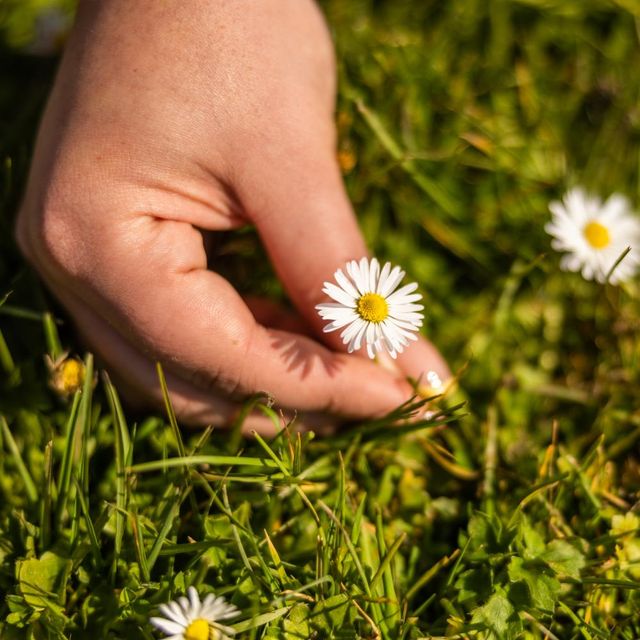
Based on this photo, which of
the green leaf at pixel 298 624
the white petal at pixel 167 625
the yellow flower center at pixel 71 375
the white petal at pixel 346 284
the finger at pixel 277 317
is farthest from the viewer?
the finger at pixel 277 317

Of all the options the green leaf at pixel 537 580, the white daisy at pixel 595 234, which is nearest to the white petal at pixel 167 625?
the green leaf at pixel 537 580

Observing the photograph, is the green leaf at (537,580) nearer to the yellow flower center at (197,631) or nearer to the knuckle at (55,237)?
the yellow flower center at (197,631)

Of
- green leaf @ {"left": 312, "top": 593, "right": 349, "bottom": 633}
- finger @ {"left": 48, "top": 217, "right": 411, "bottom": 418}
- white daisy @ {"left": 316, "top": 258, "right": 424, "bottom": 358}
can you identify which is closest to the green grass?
green leaf @ {"left": 312, "top": 593, "right": 349, "bottom": 633}

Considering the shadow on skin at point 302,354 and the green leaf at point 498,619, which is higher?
the shadow on skin at point 302,354

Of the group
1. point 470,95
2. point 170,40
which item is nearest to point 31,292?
point 170,40

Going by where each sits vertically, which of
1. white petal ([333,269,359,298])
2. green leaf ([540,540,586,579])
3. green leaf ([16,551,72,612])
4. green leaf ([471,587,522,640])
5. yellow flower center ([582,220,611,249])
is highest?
yellow flower center ([582,220,611,249])

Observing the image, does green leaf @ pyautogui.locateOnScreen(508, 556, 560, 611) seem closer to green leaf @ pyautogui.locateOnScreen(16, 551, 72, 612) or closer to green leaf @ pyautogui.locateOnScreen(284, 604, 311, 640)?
green leaf @ pyautogui.locateOnScreen(284, 604, 311, 640)

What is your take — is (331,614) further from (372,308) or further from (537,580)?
(372,308)

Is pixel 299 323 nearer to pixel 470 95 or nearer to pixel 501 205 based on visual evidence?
pixel 501 205
